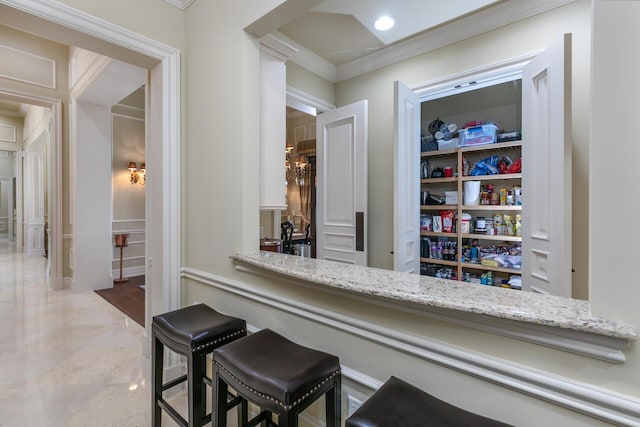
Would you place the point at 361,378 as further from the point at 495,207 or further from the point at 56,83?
the point at 56,83

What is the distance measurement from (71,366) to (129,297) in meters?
1.84

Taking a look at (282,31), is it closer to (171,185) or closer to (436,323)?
(171,185)

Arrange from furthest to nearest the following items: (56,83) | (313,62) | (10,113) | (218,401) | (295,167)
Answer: (10,113) < (295,167) < (56,83) < (313,62) < (218,401)

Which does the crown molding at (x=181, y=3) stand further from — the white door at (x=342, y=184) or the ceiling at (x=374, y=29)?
the white door at (x=342, y=184)

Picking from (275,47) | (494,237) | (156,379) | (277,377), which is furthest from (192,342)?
(494,237)

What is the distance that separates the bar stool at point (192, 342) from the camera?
142 cm

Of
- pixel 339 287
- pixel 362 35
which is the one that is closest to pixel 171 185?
pixel 339 287

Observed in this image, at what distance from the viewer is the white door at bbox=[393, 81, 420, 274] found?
238 cm

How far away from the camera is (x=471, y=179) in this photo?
3012 mm

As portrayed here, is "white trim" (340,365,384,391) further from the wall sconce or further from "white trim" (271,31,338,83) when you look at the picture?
the wall sconce

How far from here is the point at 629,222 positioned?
2.42ft

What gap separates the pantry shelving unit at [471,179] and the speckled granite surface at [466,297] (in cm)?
206

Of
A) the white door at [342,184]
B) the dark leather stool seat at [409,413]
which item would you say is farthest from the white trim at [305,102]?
the dark leather stool seat at [409,413]

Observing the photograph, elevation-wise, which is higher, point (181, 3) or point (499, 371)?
point (181, 3)
